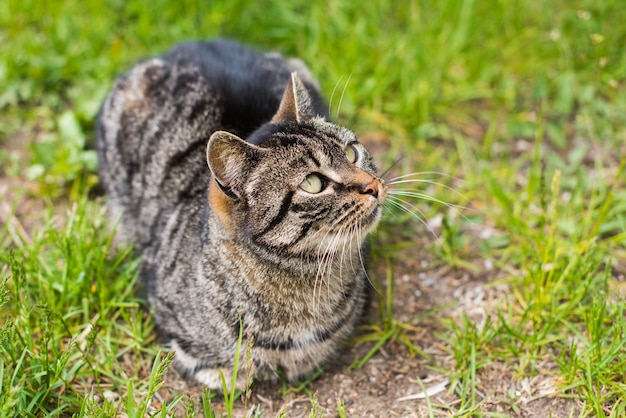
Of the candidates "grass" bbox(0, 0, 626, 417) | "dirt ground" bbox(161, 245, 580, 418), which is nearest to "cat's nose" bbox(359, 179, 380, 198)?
"grass" bbox(0, 0, 626, 417)

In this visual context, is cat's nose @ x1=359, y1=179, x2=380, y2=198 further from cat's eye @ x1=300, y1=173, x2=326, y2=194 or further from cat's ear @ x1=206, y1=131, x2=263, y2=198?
cat's ear @ x1=206, y1=131, x2=263, y2=198

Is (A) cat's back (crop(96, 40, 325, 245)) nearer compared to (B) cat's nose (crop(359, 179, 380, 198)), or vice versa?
(B) cat's nose (crop(359, 179, 380, 198))

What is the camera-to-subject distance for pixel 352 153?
9.29 feet

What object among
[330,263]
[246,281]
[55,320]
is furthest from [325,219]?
[55,320]

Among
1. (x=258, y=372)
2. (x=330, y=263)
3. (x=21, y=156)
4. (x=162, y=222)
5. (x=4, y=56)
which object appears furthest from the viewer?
(x=4, y=56)

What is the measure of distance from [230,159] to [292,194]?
0.89ft

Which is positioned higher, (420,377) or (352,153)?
(352,153)

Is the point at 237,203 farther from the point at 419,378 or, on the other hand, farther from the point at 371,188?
the point at 419,378

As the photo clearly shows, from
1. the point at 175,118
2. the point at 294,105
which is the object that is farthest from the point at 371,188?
the point at 175,118

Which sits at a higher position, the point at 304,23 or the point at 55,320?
the point at 304,23

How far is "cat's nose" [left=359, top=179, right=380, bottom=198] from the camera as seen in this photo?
2.59 metres

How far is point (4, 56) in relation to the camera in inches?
181

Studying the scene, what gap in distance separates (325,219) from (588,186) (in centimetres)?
217

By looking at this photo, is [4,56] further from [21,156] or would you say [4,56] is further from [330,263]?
[330,263]
